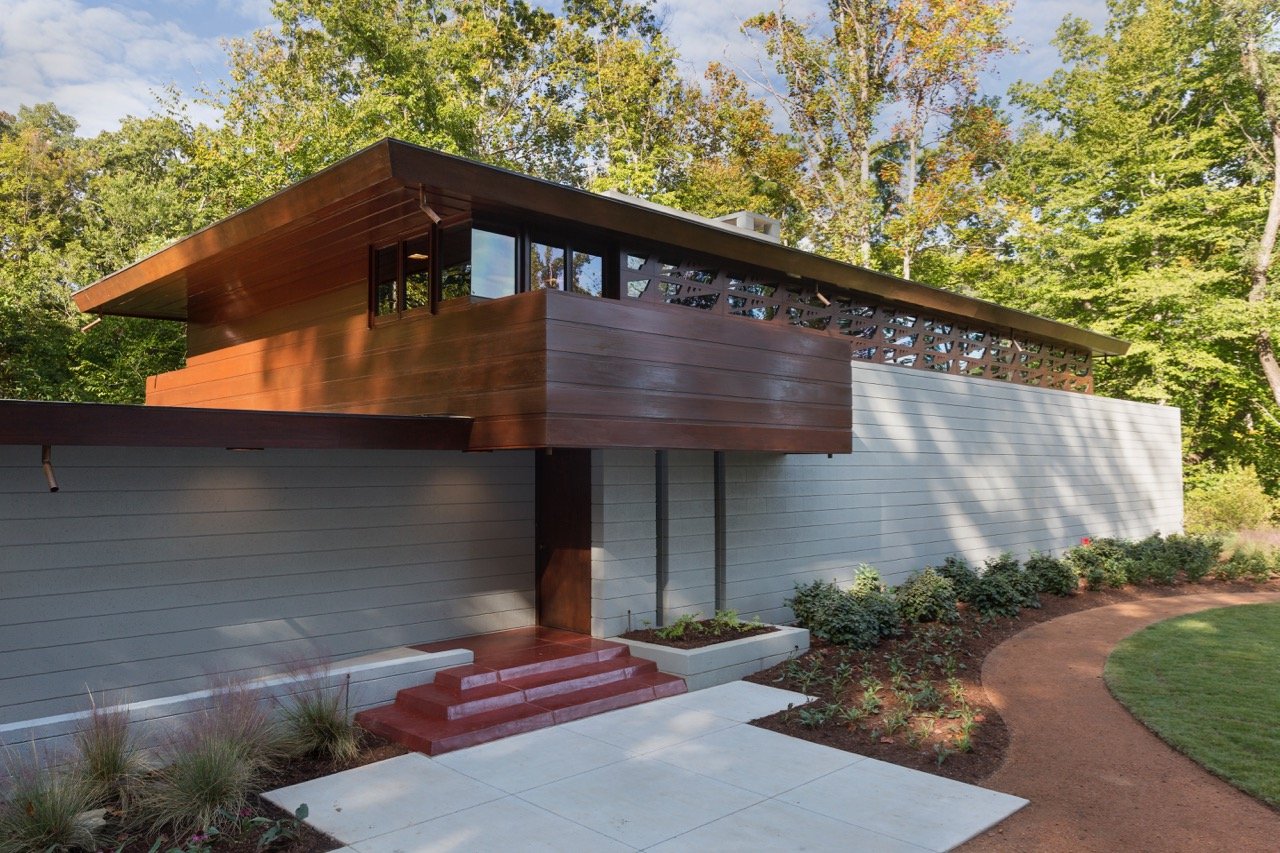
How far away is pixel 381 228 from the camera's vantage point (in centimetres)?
851

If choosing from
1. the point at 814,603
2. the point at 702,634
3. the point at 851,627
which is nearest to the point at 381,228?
the point at 702,634

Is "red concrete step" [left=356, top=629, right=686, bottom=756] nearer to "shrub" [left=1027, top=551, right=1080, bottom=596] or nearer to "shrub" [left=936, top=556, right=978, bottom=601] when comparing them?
"shrub" [left=936, top=556, right=978, bottom=601]

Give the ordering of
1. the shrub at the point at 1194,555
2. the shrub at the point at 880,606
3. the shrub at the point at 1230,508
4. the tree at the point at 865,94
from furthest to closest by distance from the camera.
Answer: the tree at the point at 865,94, the shrub at the point at 1230,508, the shrub at the point at 1194,555, the shrub at the point at 880,606

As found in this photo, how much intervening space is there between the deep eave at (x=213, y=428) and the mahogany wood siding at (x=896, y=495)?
206cm

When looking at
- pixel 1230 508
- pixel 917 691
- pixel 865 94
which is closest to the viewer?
pixel 917 691

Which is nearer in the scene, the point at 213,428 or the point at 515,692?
the point at 213,428

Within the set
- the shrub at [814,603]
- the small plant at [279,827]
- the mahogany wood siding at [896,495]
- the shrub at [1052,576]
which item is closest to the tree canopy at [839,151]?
the mahogany wood siding at [896,495]

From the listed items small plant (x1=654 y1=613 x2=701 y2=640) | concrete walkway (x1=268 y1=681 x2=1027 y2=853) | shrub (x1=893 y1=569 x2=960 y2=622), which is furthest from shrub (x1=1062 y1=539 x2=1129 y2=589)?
concrete walkway (x1=268 y1=681 x2=1027 y2=853)

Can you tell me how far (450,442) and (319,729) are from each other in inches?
100

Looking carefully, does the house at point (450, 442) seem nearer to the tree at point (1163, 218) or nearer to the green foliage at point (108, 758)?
the green foliage at point (108, 758)

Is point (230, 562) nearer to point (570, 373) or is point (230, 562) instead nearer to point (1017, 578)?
point (570, 373)

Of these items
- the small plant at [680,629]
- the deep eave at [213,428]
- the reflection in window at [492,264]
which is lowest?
the small plant at [680,629]

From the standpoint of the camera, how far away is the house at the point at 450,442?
6402 mm

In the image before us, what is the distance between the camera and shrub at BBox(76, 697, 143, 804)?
16.5 feet
